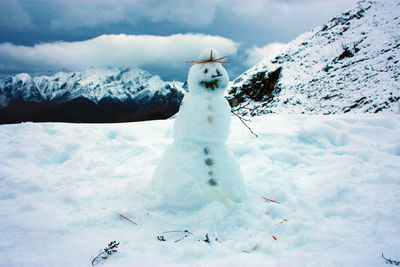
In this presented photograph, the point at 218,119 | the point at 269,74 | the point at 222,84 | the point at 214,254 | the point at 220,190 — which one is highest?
the point at 269,74

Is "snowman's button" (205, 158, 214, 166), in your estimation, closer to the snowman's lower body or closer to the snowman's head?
the snowman's lower body

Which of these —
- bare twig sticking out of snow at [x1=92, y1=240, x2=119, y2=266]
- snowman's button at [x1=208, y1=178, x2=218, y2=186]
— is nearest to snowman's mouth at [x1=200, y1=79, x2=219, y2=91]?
snowman's button at [x1=208, y1=178, x2=218, y2=186]

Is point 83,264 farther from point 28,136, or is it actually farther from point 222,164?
point 28,136

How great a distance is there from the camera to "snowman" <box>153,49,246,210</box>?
2.46m

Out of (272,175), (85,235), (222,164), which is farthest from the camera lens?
(272,175)

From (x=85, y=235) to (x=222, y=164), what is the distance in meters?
1.64

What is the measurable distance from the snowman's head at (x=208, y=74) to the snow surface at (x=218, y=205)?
1.43 m

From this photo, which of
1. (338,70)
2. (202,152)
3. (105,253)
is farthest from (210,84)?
(338,70)

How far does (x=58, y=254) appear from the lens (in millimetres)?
1661

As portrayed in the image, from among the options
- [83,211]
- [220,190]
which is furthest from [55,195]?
[220,190]

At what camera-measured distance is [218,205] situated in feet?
7.89

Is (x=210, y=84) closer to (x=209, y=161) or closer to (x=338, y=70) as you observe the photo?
(x=209, y=161)

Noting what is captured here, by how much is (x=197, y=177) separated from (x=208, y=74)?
49.8 inches

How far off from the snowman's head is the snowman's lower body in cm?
71
